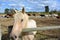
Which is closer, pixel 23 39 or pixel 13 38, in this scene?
pixel 13 38

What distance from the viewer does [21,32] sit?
2752 millimetres

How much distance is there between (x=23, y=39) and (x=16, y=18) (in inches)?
20.4

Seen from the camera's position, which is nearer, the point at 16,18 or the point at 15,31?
the point at 15,31

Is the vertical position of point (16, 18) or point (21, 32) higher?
point (16, 18)

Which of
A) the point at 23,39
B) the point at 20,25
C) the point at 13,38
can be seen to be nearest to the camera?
the point at 13,38

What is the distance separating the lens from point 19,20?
2820 millimetres

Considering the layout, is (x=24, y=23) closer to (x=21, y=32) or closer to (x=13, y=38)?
(x=21, y=32)

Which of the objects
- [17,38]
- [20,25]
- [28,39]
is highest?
[20,25]

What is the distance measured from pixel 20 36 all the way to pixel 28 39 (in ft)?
1.54

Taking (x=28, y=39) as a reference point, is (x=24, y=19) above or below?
above

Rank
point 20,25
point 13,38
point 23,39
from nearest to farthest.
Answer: point 13,38, point 20,25, point 23,39

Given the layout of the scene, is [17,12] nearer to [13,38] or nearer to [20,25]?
[20,25]

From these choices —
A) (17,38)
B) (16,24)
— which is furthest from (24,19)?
(17,38)

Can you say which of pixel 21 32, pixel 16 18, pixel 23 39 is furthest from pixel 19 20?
pixel 23 39
